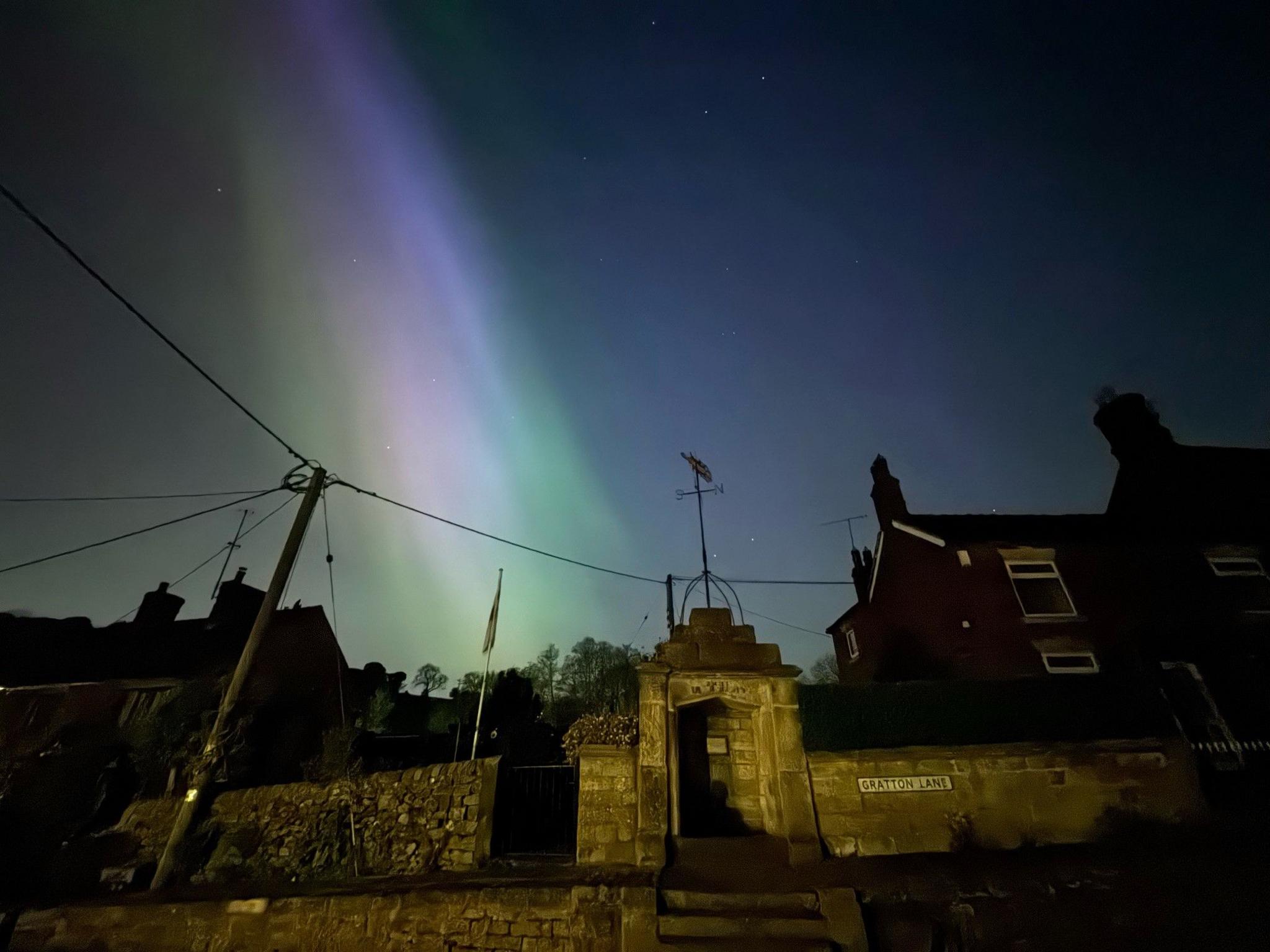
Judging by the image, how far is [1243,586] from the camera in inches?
719

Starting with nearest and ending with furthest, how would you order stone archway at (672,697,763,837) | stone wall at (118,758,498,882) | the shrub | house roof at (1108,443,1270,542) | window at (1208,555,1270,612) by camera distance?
stone wall at (118,758,498,882)
the shrub
stone archway at (672,697,763,837)
window at (1208,555,1270,612)
house roof at (1108,443,1270,542)

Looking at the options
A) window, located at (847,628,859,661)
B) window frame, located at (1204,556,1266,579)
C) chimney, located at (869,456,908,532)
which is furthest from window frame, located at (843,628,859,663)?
window frame, located at (1204,556,1266,579)

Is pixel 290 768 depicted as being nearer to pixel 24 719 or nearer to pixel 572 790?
pixel 572 790

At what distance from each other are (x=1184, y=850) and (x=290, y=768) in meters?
22.9

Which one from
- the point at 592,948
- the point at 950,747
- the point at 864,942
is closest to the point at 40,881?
the point at 592,948

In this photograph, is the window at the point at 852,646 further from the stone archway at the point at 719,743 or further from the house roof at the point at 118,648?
the house roof at the point at 118,648

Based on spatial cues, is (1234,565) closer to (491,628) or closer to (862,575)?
(862,575)

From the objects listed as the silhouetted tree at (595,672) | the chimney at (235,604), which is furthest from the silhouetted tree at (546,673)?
the chimney at (235,604)

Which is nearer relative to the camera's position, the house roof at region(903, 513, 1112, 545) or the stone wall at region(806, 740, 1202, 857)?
the stone wall at region(806, 740, 1202, 857)

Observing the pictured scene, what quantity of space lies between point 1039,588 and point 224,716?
85.3 ft

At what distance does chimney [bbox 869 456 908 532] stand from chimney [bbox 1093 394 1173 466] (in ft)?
31.5

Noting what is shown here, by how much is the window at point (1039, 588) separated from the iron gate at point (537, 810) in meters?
17.7

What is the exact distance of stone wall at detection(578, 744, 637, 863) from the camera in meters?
9.75

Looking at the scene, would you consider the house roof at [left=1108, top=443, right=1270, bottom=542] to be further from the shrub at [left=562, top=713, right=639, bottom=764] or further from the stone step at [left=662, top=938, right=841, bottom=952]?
the shrub at [left=562, top=713, right=639, bottom=764]
